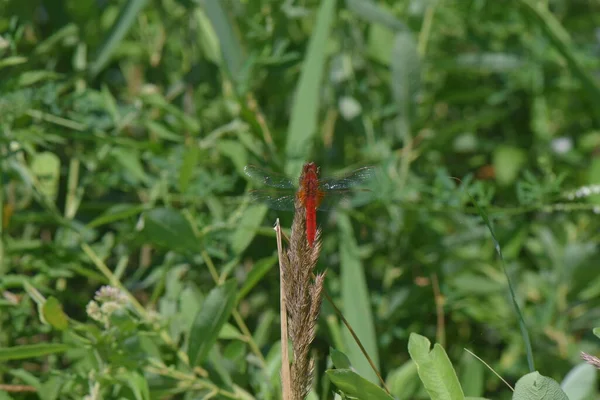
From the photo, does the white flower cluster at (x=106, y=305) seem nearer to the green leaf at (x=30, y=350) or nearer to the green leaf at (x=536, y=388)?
the green leaf at (x=30, y=350)

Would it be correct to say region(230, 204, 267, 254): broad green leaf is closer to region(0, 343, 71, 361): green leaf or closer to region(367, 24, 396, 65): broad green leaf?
region(0, 343, 71, 361): green leaf

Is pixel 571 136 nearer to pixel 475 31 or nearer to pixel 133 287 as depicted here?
pixel 475 31

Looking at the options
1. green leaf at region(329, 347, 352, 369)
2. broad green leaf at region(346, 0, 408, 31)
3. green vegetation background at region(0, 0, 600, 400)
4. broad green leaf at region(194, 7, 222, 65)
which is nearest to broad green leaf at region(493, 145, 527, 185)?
green vegetation background at region(0, 0, 600, 400)

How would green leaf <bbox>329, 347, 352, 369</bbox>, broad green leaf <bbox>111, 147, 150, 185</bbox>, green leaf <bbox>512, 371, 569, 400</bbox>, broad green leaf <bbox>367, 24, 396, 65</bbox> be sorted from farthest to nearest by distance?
1. broad green leaf <bbox>367, 24, 396, 65</bbox>
2. broad green leaf <bbox>111, 147, 150, 185</bbox>
3. green leaf <bbox>329, 347, 352, 369</bbox>
4. green leaf <bbox>512, 371, 569, 400</bbox>

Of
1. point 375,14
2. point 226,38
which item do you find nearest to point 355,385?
point 226,38

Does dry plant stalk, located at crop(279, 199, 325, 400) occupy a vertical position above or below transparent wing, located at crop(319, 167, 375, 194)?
above

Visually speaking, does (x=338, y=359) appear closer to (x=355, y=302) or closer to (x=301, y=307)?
(x=301, y=307)
